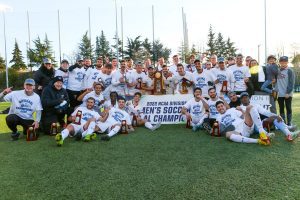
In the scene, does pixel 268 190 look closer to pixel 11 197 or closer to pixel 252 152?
pixel 252 152

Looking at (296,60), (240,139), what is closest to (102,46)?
(296,60)

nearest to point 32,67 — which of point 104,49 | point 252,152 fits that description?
point 104,49

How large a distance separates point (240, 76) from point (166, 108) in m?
2.43

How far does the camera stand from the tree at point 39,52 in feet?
157

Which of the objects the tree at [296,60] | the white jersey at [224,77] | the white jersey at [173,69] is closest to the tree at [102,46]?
the tree at [296,60]

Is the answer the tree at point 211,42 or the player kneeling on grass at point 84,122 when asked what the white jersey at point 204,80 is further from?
the tree at point 211,42

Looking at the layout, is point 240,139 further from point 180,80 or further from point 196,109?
point 180,80

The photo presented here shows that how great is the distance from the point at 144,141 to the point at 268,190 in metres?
3.44

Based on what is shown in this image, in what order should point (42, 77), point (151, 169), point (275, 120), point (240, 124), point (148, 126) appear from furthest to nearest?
point (42, 77) → point (148, 126) → point (275, 120) → point (240, 124) → point (151, 169)

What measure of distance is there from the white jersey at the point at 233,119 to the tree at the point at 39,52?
44.7 m

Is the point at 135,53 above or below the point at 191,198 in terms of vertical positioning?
above

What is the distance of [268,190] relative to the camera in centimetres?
360

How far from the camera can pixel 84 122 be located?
7398mm

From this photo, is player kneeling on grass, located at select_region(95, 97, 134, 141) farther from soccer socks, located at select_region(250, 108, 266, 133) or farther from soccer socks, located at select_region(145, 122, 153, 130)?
soccer socks, located at select_region(250, 108, 266, 133)
